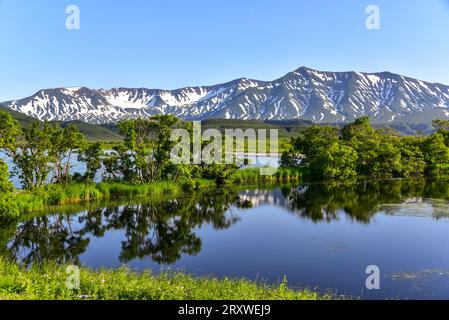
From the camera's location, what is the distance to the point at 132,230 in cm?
3000

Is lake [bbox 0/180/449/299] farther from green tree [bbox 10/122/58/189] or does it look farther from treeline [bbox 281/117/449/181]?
treeline [bbox 281/117/449/181]

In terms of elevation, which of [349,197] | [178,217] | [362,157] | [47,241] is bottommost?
[47,241]

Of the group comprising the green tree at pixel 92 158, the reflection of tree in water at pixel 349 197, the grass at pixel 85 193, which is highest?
the green tree at pixel 92 158

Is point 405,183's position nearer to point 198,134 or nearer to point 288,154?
point 288,154

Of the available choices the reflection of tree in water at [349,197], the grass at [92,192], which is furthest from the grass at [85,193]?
the reflection of tree in water at [349,197]

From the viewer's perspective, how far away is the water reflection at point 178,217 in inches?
974

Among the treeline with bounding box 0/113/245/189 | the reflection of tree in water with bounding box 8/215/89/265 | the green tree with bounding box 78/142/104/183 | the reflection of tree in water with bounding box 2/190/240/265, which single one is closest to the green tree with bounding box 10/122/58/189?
the treeline with bounding box 0/113/245/189

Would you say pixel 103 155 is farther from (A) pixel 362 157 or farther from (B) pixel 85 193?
(A) pixel 362 157

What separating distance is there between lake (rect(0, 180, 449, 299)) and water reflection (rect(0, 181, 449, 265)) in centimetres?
7

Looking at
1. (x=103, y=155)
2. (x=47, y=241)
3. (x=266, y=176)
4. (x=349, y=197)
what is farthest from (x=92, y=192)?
(x=266, y=176)

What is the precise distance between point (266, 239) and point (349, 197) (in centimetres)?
1971

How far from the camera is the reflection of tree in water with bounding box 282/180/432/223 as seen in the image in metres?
36.1

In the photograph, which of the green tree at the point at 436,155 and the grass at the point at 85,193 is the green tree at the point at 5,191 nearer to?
the grass at the point at 85,193
